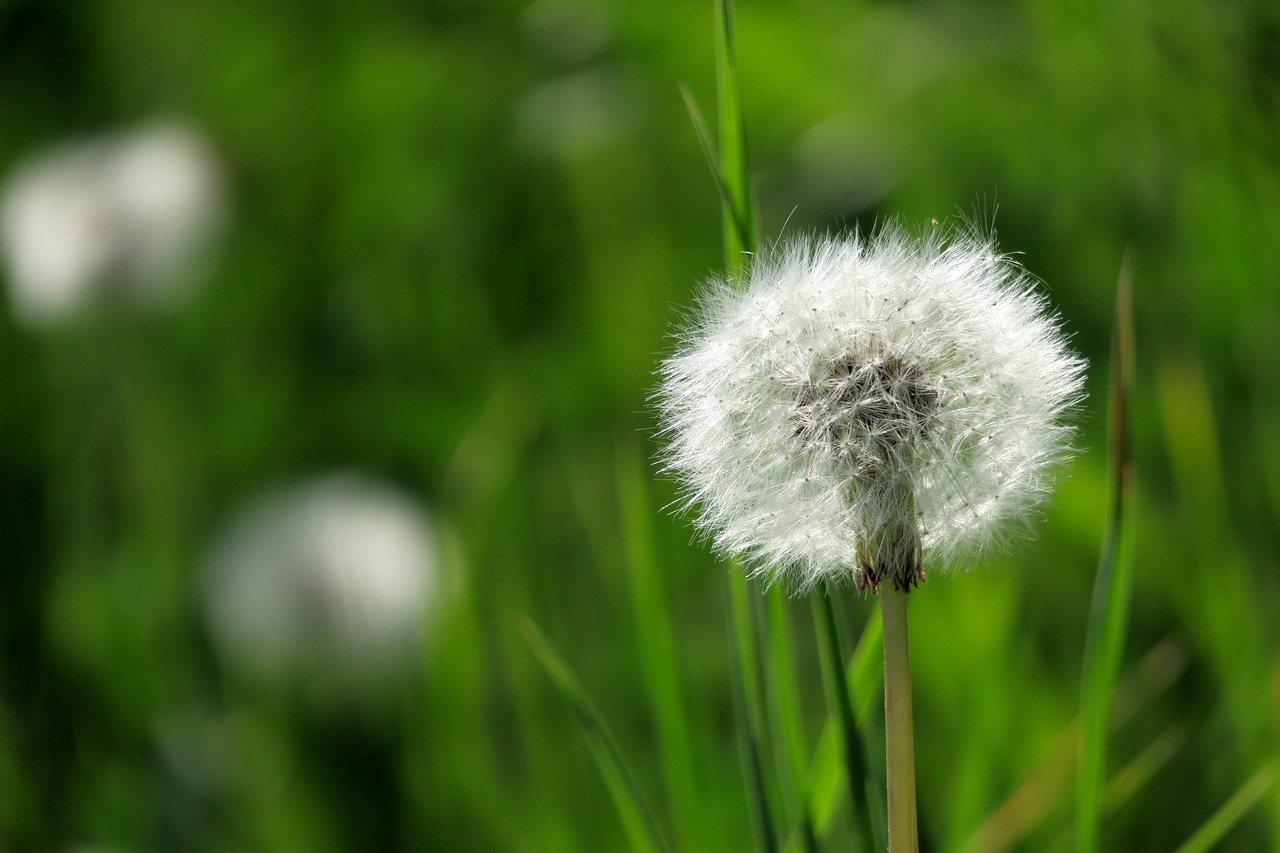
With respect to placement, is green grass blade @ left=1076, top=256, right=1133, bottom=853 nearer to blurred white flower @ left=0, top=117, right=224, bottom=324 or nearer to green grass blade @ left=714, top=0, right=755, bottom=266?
green grass blade @ left=714, top=0, right=755, bottom=266

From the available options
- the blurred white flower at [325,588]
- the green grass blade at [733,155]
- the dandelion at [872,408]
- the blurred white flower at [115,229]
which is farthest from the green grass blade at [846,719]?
the blurred white flower at [115,229]

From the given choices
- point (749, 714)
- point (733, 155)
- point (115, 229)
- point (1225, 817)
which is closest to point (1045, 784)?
point (1225, 817)

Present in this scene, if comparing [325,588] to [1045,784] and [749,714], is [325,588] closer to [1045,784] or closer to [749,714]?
[1045,784]

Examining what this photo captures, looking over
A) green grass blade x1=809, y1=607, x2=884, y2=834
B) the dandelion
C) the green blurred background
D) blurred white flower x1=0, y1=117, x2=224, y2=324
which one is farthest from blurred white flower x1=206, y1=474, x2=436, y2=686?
the dandelion

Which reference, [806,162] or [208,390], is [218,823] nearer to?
[208,390]

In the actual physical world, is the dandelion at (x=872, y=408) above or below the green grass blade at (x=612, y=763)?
above

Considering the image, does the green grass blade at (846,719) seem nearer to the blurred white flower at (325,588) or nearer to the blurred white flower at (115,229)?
the blurred white flower at (325,588)

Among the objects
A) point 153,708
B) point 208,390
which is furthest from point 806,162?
point 153,708
